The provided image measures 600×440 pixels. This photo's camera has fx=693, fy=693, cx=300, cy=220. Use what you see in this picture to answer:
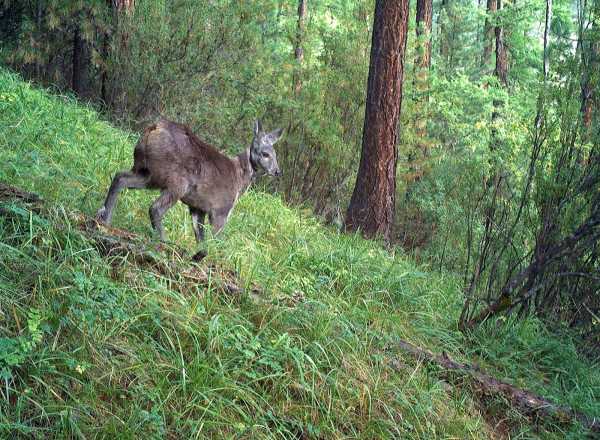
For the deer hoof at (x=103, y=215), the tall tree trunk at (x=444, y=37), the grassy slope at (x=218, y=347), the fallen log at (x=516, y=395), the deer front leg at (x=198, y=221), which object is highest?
the tall tree trunk at (x=444, y=37)

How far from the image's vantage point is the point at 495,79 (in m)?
17.3

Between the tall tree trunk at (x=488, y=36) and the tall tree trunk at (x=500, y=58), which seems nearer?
the tall tree trunk at (x=500, y=58)

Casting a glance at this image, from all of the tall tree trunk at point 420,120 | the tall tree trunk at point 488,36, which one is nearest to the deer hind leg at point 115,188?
the tall tree trunk at point 420,120

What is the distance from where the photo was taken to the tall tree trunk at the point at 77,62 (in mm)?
11078

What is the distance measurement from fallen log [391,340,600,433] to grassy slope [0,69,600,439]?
114mm

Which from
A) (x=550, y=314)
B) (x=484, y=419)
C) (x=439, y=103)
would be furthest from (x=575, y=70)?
(x=439, y=103)

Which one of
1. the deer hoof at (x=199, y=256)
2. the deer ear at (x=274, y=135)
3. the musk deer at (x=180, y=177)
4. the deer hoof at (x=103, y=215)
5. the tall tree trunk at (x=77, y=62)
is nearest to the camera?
the deer hoof at (x=199, y=256)

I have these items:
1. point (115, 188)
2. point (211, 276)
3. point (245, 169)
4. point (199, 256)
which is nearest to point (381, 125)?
point (245, 169)

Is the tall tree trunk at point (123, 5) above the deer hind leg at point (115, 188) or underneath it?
above

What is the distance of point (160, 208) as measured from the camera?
20.0 ft

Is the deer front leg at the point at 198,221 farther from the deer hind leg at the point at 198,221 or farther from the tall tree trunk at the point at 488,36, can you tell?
the tall tree trunk at the point at 488,36

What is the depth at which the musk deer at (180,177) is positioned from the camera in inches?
237

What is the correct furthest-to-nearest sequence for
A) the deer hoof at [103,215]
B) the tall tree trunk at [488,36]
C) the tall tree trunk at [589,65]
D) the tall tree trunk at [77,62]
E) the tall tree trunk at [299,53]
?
the tall tree trunk at [488,36] → the tall tree trunk at [299,53] → the tall tree trunk at [77,62] → the tall tree trunk at [589,65] → the deer hoof at [103,215]

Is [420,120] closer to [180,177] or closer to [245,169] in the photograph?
[245,169]
